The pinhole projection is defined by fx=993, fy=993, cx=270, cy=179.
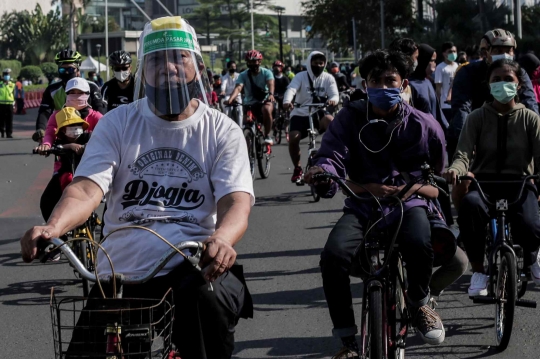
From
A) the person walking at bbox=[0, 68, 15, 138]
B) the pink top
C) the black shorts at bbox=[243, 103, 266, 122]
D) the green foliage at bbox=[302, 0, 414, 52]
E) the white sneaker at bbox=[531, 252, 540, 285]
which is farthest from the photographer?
the green foliage at bbox=[302, 0, 414, 52]

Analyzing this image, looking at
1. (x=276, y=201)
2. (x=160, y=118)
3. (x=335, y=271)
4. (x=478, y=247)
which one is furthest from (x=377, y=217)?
(x=276, y=201)

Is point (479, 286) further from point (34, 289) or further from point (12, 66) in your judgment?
point (12, 66)

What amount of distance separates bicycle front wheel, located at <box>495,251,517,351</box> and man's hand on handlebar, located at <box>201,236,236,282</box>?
2.83m

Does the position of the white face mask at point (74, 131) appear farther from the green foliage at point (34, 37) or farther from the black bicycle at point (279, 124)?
the green foliage at point (34, 37)

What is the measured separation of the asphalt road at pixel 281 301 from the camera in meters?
6.12

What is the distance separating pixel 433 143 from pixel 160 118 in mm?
1866

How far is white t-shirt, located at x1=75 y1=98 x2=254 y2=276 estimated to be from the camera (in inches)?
150

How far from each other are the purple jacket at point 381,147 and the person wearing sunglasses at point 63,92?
457cm

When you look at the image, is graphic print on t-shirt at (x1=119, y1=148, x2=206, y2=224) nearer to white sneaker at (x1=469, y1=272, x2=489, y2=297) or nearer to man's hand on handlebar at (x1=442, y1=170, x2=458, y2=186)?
man's hand on handlebar at (x1=442, y1=170, x2=458, y2=186)

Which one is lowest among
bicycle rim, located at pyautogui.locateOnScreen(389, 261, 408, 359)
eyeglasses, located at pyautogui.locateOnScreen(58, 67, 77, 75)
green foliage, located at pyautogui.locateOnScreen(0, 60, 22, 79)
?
bicycle rim, located at pyautogui.locateOnScreen(389, 261, 408, 359)

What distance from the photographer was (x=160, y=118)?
4066 mm

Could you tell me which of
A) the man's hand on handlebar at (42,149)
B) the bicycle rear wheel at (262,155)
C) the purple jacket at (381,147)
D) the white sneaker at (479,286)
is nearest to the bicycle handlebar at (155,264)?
the purple jacket at (381,147)

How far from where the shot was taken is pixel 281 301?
24.2 feet

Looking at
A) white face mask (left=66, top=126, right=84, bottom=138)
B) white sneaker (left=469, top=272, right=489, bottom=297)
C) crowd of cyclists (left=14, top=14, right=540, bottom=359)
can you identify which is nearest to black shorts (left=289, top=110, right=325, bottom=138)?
crowd of cyclists (left=14, top=14, right=540, bottom=359)
